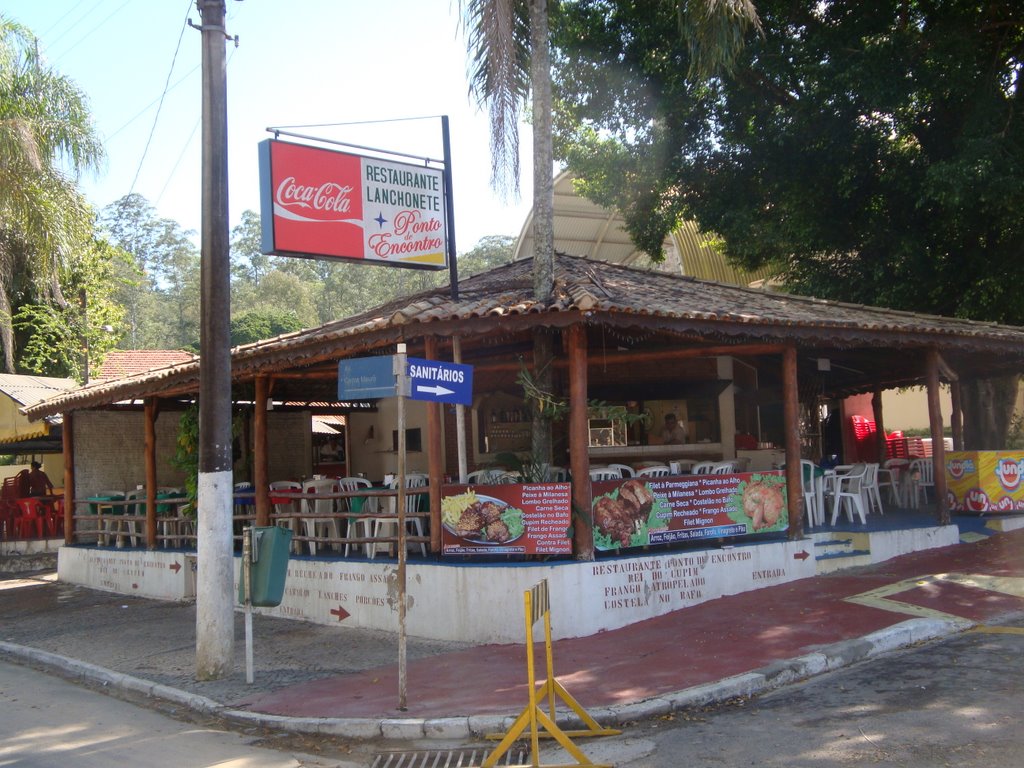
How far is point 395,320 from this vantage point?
9391 millimetres

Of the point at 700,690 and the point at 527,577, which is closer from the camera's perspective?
the point at 700,690

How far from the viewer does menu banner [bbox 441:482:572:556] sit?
31.7 ft

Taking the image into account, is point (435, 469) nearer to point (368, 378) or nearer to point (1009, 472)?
point (368, 378)

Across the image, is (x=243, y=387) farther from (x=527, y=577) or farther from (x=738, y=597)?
(x=738, y=597)

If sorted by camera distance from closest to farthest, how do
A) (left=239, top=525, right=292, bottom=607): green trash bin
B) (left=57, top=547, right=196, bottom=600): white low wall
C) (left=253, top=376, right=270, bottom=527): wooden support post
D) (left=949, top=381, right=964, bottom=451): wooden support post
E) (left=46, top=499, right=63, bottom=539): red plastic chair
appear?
(left=239, top=525, right=292, bottom=607): green trash bin → (left=253, top=376, right=270, bottom=527): wooden support post → (left=57, top=547, right=196, bottom=600): white low wall → (left=949, top=381, right=964, bottom=451): wooden support post → (left=46, top=499, right=63, bottom=539): red plastic chair

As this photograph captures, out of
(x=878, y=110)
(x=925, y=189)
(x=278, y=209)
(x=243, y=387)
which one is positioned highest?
(x=878, y=110)

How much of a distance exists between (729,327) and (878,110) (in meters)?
7.80

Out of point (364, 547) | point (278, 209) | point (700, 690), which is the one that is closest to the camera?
point (700, 690)

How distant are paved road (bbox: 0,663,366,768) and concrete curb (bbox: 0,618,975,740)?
0.23 meters

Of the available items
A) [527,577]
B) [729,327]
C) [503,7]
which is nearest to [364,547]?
[527,577]

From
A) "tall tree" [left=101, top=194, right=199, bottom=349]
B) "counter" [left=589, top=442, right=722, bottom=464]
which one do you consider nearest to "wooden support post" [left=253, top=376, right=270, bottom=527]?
"counter" [left=589, top=442, right=722, bottom=464]

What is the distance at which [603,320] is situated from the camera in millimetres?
9320

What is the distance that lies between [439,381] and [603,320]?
2342 mm

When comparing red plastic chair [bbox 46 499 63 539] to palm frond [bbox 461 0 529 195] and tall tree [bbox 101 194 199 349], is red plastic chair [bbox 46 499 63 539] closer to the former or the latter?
palm frond [bbox 461 0 529 195]
